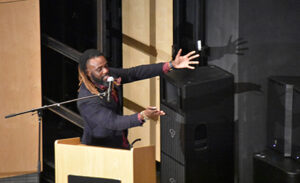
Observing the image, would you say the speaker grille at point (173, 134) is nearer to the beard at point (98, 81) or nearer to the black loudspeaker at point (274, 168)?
the beard at point (98, 81)

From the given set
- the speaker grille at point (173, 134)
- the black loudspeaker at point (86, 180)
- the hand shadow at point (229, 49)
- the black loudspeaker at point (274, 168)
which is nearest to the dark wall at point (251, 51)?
the hand shadow at point (229, 49)

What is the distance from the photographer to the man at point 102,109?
3.84m

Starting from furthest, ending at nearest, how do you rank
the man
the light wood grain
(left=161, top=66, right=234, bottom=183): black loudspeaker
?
the light wood grain
(left=161, top=66, right=234, bottom=183): black loudspeaker
the man

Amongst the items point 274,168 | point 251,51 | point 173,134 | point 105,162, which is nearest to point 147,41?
point 251,51

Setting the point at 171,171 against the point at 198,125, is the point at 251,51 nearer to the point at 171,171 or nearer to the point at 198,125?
the point at 198,125

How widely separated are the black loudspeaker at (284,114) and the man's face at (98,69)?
1.15m

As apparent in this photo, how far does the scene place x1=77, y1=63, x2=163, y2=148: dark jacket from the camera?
3.85m

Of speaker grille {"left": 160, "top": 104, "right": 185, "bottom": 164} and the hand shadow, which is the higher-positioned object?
the hand shadow

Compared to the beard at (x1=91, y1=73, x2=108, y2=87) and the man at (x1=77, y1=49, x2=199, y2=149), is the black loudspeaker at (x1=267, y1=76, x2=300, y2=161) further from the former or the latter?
the beard at (x1=91, y1=73, x2=108, y2=87)

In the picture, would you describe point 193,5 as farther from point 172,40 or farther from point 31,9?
point 31,9

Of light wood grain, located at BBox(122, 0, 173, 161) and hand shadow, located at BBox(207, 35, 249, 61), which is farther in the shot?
light wood grain, located at BBox(122, 0, 173, 161)

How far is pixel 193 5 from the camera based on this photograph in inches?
176

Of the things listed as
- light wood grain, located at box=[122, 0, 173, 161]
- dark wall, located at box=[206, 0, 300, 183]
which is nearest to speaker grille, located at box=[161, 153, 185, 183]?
dark wall, located at box=[206, 0, 300, 183]

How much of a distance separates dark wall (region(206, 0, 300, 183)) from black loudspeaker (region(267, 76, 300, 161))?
96 millimetres
